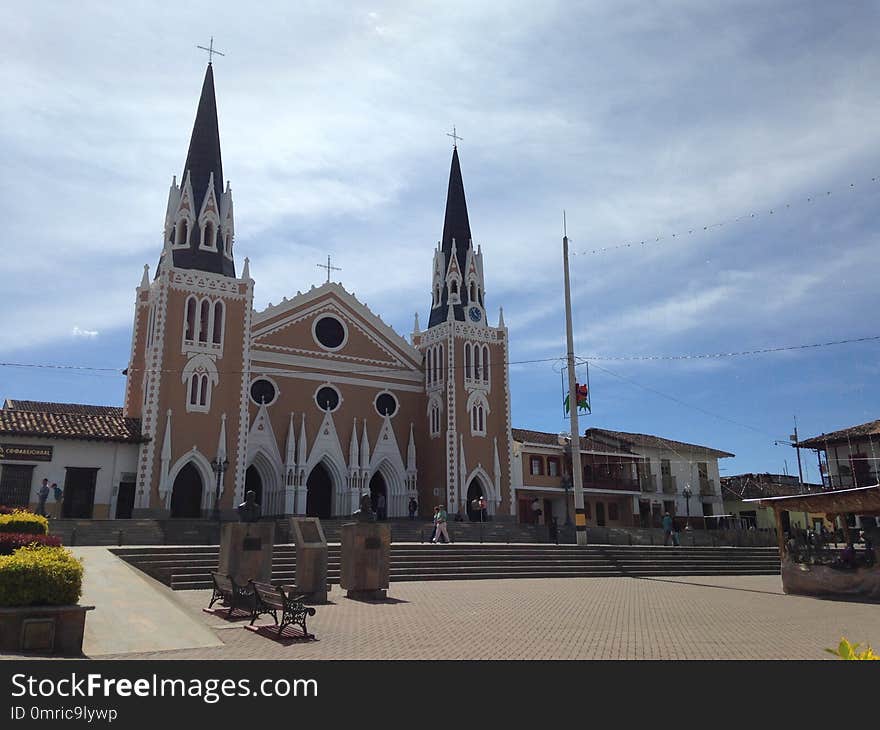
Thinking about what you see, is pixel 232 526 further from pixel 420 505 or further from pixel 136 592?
pixel 420 505

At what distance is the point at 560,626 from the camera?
487 inches

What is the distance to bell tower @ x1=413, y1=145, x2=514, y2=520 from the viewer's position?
129ft

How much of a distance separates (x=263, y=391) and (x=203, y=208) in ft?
32.1

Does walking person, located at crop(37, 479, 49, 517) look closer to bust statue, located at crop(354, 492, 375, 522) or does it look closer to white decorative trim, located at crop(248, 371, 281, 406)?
white decorative trim, located at crop(248, 371, 281, 406)

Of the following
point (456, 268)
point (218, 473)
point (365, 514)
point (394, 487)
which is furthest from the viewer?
point (456, 268)

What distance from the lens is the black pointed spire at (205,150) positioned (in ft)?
126

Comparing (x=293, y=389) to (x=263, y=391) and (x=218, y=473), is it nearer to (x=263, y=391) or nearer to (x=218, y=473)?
(x=263, y=391)

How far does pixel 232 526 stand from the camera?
15.0 metres

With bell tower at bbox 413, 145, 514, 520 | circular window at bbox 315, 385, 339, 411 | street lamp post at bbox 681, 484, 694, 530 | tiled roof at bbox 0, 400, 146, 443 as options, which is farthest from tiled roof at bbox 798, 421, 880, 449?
tiled roof at bbox 0, 400, 146, 443

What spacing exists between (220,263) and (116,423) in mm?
9537

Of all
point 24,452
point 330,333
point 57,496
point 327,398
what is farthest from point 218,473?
point 330,333

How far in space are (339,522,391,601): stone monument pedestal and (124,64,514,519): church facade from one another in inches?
664
